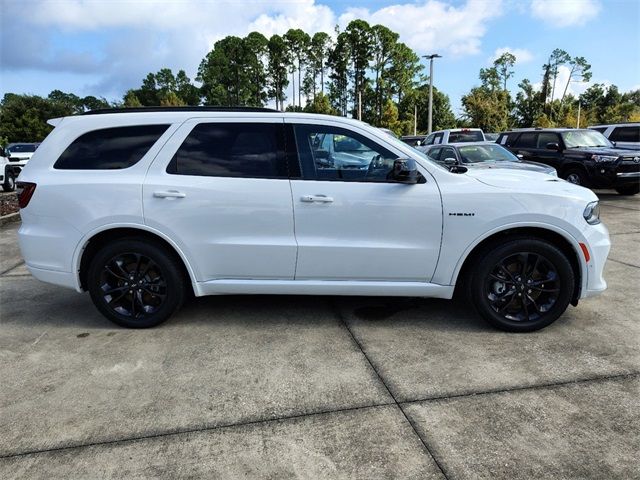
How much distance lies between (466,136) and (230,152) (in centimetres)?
1430

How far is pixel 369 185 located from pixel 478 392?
1.70m

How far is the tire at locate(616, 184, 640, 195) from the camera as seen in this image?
39.3 ft

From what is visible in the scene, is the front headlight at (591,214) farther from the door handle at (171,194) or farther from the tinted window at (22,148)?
the tinted window at (22,148)

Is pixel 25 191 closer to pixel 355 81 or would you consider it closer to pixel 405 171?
pixel 405 171

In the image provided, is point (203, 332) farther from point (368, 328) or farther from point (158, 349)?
point (368, 328)

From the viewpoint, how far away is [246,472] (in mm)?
2328

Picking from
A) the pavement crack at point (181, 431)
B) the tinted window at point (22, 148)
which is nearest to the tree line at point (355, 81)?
the tinted window at point (22, 148)

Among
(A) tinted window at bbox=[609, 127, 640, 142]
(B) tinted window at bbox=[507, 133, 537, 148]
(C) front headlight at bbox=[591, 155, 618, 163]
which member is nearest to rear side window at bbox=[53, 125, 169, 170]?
(C) front headlight at bbox=[591, 155, 618, 163]

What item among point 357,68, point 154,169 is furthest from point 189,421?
point 357,68

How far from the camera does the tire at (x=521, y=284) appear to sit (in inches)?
146

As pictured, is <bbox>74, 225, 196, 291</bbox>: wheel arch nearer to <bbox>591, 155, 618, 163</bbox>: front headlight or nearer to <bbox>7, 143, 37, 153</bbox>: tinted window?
<bbox>591, 155, 618, 163</bbox>: front headlight

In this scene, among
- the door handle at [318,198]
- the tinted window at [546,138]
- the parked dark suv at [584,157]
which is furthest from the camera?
the tinted window at [546,138]

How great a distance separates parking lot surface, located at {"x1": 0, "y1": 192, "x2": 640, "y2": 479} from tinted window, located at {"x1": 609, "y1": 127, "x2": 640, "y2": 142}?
505 inches

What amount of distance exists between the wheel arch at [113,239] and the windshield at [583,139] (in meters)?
11.8
